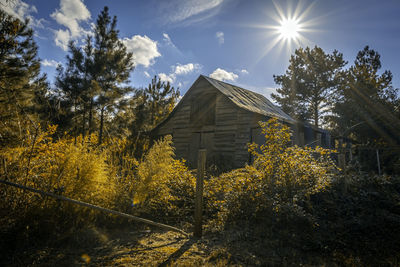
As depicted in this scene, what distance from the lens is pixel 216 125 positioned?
38.2ft

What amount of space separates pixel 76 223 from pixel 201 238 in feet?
6.43

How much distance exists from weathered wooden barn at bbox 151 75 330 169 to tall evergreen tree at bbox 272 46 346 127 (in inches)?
453

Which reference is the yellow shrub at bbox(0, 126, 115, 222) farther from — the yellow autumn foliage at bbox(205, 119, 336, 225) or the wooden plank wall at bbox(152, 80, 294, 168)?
the wooden plank wall at bbox(152, 80, 294, 168)

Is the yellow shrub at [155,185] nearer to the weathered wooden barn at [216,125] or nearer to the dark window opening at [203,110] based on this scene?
the weathered wooden barn at [216,125]

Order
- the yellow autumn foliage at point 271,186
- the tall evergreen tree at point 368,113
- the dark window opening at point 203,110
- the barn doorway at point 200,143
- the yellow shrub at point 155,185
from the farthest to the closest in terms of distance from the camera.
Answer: the tall evergreen tree at point 368,113 → the dark window opening at point 203,110 → the barn doorway at point 200,143 → the yellow autumn foliage at point 271,186 → the yellow shrub at point 155,185

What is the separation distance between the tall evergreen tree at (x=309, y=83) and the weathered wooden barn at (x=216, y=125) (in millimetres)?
11514

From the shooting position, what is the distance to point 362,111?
16.9 m

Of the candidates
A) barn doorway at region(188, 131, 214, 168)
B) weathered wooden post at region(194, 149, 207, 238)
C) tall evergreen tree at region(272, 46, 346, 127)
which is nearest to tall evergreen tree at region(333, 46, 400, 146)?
tall evergreen tree at region(272, 46, 346, 127)

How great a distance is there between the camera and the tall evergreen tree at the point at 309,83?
77.0 feet

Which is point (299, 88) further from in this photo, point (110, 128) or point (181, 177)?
point (181, 177)

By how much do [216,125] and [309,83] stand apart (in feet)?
58.0

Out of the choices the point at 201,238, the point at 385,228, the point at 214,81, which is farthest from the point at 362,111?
the point at 201,238

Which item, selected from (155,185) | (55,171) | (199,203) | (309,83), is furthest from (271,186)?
(309,83)

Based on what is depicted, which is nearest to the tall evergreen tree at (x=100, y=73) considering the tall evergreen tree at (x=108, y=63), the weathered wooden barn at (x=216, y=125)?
the tall evergreen tree at (x=108, y=63)
